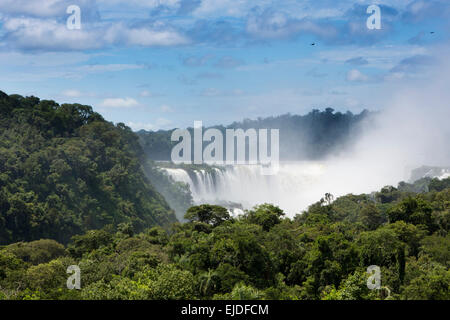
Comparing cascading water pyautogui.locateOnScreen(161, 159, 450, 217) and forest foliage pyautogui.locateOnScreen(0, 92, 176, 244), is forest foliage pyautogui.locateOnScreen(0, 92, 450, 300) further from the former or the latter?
cascading water pyautogui.locateOnScreen(161, 159, 450, 217)

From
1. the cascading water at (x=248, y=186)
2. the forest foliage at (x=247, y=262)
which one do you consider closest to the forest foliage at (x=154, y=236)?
the forest foliage at (x=247, y=262)

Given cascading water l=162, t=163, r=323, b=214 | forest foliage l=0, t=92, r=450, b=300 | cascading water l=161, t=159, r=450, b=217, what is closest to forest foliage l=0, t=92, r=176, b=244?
forest foliage l=0, t=92, r=450, b=300

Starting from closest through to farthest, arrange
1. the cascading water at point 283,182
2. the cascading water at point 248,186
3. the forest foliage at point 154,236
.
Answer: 1. the forest foliage at point 154,236
2. the cascading water at point 248,186
3. the cascading water at point 283,182

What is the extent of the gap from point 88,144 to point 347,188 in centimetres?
5850

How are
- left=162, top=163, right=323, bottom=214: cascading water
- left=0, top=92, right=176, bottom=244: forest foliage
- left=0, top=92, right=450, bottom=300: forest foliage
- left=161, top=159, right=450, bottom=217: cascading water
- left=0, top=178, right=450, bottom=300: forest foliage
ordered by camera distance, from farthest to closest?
left=161, top=159, right=450, bottom=217: cascading water, left=162, top=163, right=323, bottom=214: cascading water, left=0, top=92, right=176, bottom=244: forest foliage, left=0, top=92, right=450, bottom=300: forest foliage, left=0, top=178, right=450, bottom=300: forest foliage

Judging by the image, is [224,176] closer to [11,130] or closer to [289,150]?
[11,130]

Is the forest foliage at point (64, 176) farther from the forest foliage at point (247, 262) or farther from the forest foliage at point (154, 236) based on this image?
the forest foliage at point (247, 262)

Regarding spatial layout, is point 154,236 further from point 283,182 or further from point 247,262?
point 283,182

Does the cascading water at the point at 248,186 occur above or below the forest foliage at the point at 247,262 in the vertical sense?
above

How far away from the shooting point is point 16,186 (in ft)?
166

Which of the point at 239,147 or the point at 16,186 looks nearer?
the point at 16,186

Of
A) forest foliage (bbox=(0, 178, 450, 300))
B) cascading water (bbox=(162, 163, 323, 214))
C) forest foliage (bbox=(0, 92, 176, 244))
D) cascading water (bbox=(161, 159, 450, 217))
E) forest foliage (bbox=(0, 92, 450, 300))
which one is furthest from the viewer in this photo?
cascading water (bbox=(161, 159, 450, 217))
